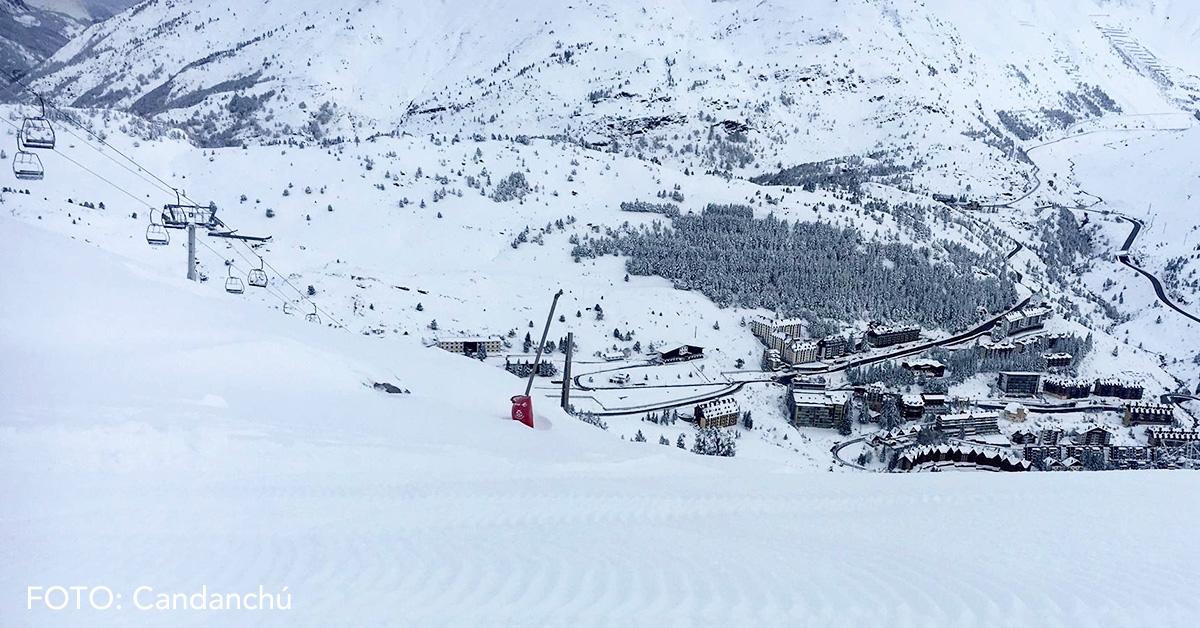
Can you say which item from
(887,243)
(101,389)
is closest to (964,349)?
(887,243)

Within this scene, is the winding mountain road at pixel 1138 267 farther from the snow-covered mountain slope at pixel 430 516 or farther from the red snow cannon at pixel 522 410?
the red snow cannon at pixel 522 410

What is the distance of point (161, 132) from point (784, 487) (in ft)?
199

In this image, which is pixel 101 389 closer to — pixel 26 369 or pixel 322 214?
pixel 26 369

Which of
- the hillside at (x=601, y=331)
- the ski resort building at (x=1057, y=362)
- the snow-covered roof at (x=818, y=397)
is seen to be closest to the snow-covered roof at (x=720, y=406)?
the hillside at (x=601, y=331)

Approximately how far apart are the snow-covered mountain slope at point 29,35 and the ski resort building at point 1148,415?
222ft

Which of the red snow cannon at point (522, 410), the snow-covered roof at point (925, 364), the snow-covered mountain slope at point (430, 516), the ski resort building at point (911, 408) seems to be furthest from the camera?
the snow-covered roof at point (925, 364)

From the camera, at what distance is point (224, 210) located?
138ft

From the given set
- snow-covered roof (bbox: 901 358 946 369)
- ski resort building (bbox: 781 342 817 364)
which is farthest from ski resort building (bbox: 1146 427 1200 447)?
ski resort building (bbox: 781 342 817 364)

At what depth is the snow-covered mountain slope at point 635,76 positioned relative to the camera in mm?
78625

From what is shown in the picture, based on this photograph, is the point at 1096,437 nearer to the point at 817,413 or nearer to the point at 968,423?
the point at 968,423

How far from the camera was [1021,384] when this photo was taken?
1195 inches

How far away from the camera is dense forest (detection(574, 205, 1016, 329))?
1476 inches

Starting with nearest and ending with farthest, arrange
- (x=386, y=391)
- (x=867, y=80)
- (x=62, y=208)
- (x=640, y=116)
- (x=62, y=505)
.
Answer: (x=62, y=505) → (x=386, y=391) → (x=62, y=208) → (x=640, y=116) → (x=867, y=80)

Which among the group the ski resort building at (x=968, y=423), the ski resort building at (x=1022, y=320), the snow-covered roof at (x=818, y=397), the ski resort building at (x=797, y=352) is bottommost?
the ski resort building at (x=968, y=423)
